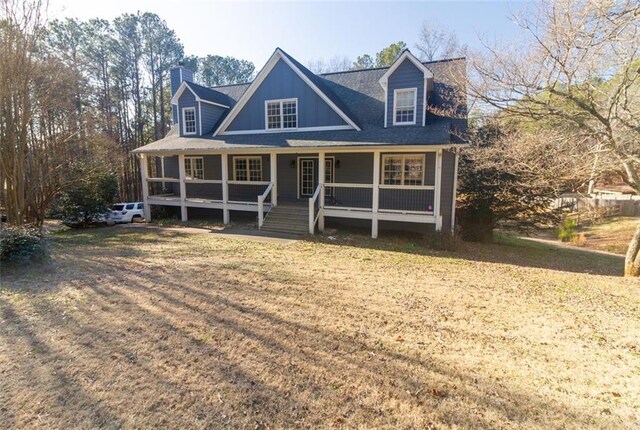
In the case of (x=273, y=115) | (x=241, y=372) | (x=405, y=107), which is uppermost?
(x=273, y=115)

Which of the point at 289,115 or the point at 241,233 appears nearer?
the point at 241,233

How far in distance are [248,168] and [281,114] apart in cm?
341

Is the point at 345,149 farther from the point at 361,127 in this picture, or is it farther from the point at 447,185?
the point at 447,185

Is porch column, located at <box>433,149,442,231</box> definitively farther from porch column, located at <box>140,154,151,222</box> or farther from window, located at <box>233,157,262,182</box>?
porch column, located at <box>140,154,151,222</box>

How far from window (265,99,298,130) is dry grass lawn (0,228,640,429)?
9.21 meters

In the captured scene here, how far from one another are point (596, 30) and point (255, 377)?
9685 millimetres

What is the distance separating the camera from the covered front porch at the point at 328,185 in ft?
40.5

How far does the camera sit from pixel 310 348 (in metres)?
4.23

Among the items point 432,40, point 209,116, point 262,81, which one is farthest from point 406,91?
point 432,40

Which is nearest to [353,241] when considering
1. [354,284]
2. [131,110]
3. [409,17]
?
[354,284]

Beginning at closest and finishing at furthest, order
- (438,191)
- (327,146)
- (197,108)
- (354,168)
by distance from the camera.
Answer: (438,191) < (327,146) < (354,168) < (197,108)

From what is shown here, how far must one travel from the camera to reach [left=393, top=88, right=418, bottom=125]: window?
13422 mm

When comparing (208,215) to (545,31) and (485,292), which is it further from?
(545,31)

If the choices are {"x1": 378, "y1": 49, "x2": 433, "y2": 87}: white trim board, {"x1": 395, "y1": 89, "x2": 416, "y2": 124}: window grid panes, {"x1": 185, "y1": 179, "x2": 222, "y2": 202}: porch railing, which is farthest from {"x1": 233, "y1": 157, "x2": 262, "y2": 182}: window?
{"x1": 378, "y1": 49, "x2": 433, "y2": 87}: white trim board
